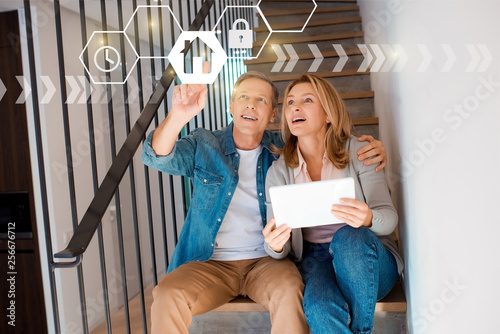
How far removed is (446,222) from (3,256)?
279 cm

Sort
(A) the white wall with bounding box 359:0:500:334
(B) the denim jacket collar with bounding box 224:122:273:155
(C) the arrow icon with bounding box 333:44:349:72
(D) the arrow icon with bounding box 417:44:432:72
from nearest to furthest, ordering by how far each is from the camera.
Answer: (A) the white wall with bounding box 359:0:500:334
(D) the arrow icon with bounding box 417:44:432:72
(B) the denim jacket collar with bounding box 224:122:273:155
(C) the arrow icon with bounding box 333:44:349:72

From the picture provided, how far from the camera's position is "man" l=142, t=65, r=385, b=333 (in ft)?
4.04

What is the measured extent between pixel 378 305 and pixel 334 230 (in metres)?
0.25

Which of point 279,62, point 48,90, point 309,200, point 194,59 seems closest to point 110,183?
point 194,59

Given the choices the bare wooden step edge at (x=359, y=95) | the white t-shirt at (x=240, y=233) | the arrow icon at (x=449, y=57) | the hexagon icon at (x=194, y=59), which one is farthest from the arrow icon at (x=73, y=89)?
the arrow icon at (x=449, y=57)

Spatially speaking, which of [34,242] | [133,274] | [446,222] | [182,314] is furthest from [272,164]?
[133,274]

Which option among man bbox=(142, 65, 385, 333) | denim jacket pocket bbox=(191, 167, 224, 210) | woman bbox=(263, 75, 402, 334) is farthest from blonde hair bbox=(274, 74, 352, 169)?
denim jacket pocket bbox=(191, 167, 224, 210)

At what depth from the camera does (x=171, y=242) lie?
491cm

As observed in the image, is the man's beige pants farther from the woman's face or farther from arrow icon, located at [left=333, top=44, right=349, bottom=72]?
arrow icon, located at [left=333, top=44, right=349, bottom=72]

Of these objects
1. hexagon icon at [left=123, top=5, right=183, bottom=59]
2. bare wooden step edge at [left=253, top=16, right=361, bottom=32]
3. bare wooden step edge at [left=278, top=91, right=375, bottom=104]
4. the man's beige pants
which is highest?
hexagon icon at [left=123, top=5, right=183, bottom=59]

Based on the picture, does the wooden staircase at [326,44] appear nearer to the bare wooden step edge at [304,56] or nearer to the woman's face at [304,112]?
the bare wooden step edge at [304,56]

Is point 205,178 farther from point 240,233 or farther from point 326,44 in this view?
point 326,44

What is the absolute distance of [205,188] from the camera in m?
1.48

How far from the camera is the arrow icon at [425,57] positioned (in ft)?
3.13
